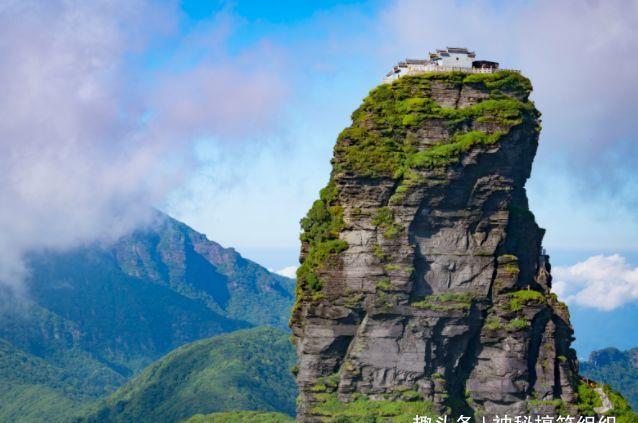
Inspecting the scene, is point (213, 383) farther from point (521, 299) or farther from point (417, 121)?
point (417, 121)

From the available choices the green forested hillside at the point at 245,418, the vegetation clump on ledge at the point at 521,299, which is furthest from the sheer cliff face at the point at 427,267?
the green forested hillside at the point at 245,418

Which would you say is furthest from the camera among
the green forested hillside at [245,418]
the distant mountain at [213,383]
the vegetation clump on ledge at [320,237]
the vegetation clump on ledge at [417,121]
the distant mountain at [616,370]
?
the distant mountain at [616,370]

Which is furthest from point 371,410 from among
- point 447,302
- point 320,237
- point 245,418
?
point 245,418

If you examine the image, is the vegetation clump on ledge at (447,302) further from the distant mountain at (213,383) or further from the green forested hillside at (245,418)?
the distant mountain at (213,383)

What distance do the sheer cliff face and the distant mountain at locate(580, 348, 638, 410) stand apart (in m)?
101

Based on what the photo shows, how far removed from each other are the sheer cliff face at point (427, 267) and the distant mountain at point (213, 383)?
7498 centimetres

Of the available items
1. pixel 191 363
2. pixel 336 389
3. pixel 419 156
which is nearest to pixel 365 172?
pixel 419 156

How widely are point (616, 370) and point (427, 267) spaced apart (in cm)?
11432

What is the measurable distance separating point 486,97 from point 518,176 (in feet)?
17.6

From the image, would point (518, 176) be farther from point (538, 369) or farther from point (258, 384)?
point (258, 384)

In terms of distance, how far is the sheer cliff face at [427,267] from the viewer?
70.3 metres

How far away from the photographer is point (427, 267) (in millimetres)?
70938

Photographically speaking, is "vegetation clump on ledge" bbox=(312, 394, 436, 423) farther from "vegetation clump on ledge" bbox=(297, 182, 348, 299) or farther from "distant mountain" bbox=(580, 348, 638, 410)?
"distant mountain" bbox=(580, 348, 638, 410)

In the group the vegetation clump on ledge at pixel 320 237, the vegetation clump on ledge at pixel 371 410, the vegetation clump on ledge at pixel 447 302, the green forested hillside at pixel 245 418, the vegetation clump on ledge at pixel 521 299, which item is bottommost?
the vegetation clump on ledge at pixel 371 410
